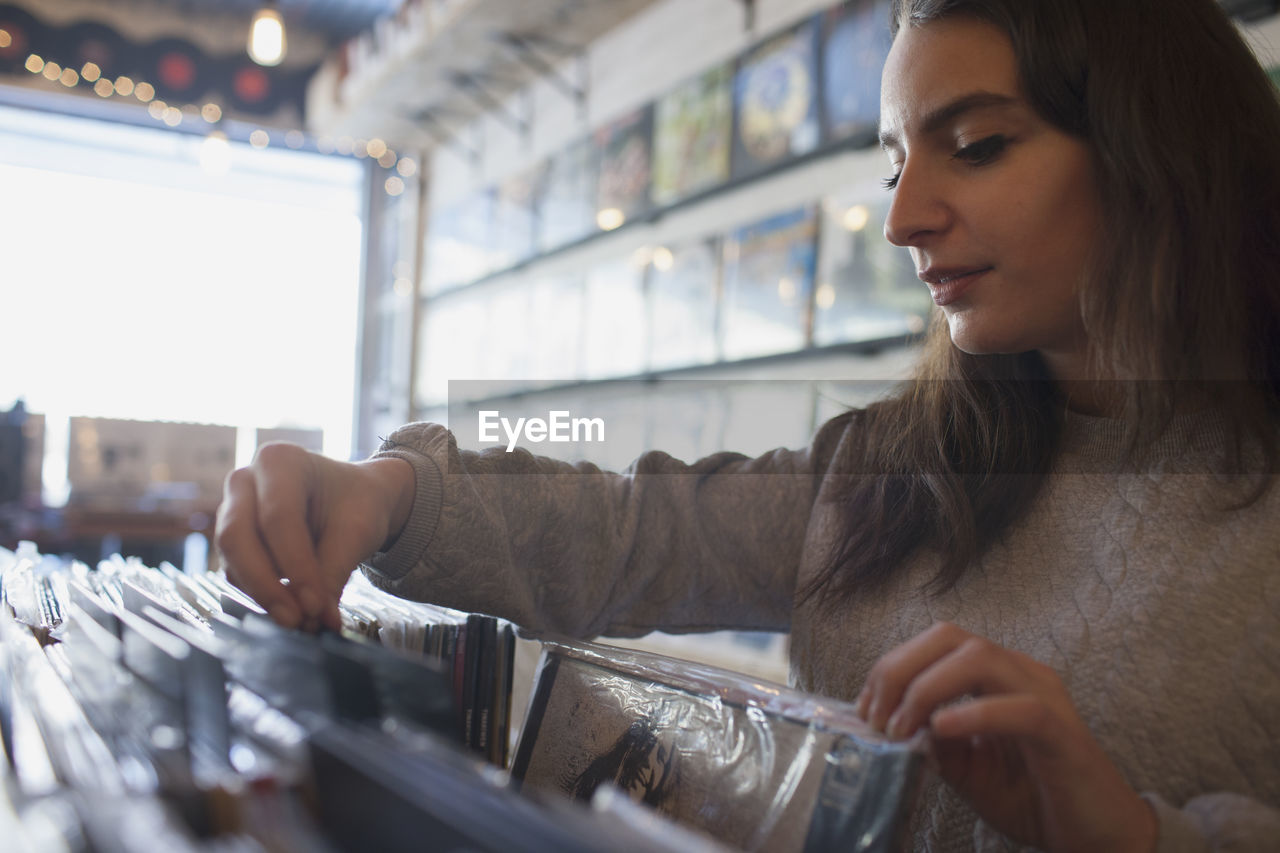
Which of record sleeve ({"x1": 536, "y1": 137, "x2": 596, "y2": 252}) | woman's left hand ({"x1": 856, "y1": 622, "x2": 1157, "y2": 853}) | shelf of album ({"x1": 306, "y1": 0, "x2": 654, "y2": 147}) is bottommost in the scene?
woman's left hand ({"x1": 856, "y1": 622, "x2": 1157, "y2": 853})

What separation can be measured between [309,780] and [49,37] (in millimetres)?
5384

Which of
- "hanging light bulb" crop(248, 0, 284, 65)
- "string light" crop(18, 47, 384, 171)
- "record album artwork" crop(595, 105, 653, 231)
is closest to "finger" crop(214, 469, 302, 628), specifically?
"record album artwork" crop(595, 105, 653, 231)

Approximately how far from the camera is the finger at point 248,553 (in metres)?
0.56

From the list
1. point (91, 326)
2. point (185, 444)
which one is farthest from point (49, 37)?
point (185, 444)

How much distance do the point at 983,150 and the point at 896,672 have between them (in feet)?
1.53

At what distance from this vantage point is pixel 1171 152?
2.51 ft

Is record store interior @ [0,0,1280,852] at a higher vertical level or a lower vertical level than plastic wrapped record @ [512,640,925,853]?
higher

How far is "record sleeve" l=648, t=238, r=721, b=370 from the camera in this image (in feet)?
9.34

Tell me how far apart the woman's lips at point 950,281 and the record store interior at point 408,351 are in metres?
0.31

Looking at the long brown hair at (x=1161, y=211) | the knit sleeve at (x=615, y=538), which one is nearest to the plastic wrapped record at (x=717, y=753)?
the knit sleeve at (x=615, y=538)

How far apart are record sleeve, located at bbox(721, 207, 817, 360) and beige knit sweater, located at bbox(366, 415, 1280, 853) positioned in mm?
1501

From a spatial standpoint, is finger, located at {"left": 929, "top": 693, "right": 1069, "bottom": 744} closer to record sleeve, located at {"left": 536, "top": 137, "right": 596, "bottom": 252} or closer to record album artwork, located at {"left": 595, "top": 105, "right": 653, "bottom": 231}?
record album artwork, located at {"left": 595, "top": 105, "right": 653, "bottom": 231}

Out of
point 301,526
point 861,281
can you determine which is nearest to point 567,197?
point 861,281

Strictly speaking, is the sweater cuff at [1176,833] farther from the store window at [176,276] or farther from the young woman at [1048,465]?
the store window at [176,276]
